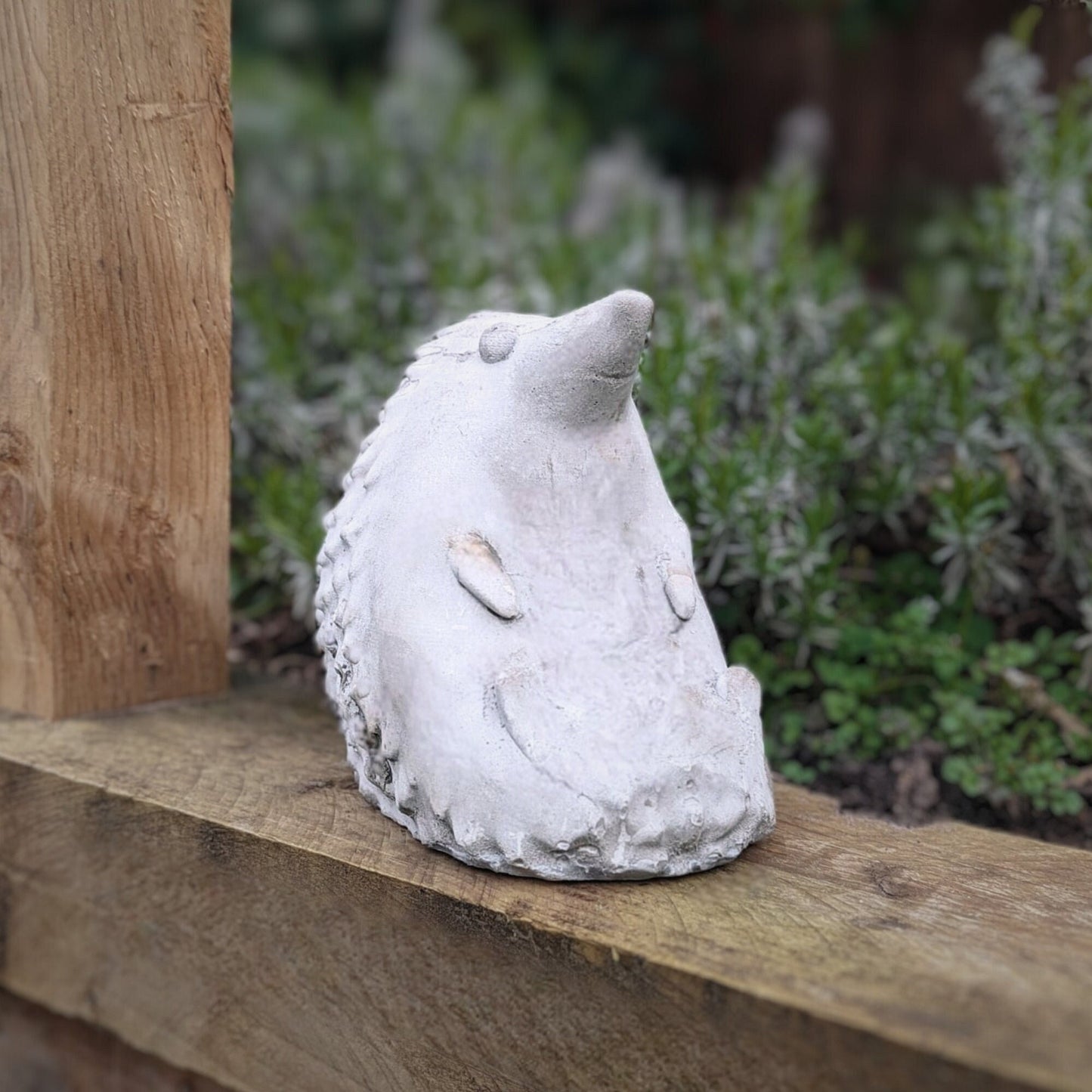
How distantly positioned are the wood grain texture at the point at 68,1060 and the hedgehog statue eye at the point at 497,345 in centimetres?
117

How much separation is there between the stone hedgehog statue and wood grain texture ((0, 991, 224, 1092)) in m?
0.72

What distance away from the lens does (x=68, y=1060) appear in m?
2.04

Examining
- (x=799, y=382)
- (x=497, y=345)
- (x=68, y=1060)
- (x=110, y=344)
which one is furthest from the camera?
(x=799, y=382)

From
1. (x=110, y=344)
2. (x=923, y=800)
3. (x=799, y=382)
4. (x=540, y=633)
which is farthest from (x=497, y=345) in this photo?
(x=799, y=382)

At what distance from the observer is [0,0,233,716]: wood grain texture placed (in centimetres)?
173

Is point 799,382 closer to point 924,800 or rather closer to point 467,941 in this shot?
point 924,800

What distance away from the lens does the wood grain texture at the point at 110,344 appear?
68.1 inches

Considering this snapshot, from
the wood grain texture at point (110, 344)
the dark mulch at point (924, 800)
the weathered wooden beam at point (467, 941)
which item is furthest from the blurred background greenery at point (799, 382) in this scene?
the weathered wooden beam at point (467, 941)

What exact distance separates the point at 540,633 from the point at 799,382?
4.78ft

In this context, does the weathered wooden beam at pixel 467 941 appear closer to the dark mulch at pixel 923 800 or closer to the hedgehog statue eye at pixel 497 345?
the dark mulch at pixel 923 800

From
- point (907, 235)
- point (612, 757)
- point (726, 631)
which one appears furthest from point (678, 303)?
point (907, 235)

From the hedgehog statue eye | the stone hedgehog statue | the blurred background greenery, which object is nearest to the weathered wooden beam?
the stone hedgehog statue

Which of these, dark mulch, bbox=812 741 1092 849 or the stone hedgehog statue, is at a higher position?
the stone hedgehog statue

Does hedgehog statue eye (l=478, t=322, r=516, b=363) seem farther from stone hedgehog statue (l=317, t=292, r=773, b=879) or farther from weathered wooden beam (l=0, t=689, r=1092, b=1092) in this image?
weathered wooden beam (l=0, t=689, r=1092, b=1092)
